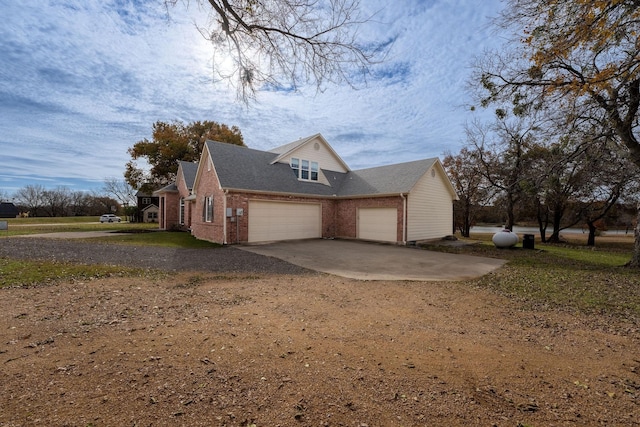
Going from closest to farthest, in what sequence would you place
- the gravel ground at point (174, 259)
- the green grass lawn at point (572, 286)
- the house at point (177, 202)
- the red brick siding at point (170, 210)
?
the green grass lawn at point (572, 286)
the gravel ground at point (174, 259)
the house at point (177, 202)
the red brick siding at point (170, 210)

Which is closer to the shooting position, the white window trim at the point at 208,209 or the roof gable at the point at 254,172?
the roof gable at the point at 254,172

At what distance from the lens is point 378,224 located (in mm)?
16203

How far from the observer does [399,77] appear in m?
7.96

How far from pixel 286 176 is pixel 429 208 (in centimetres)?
849

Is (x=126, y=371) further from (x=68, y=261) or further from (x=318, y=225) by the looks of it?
(x=318, y=225)

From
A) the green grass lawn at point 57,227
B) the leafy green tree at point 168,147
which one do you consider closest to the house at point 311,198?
the green grass lawn at point 57,227

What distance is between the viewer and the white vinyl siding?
1544cm

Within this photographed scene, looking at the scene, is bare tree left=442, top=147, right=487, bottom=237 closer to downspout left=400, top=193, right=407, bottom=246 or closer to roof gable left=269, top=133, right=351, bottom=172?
roof gable left=269, top=133, right=351, bottom=172

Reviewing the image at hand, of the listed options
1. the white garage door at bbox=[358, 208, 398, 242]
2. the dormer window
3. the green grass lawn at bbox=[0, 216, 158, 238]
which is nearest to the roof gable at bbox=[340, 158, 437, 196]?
the white garage door at bbox=[358, 208, 398, 242]

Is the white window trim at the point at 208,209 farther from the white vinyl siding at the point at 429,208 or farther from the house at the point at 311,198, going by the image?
the white vinyl siding at the point at 429,208

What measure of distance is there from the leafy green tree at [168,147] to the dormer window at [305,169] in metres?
19.2

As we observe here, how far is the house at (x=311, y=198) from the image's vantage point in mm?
14680

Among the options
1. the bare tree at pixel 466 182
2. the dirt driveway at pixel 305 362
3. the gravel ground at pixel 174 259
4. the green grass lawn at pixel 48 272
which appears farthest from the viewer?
the bare tree at pixel 466 182

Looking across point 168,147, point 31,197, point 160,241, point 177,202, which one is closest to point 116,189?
point 31,197
